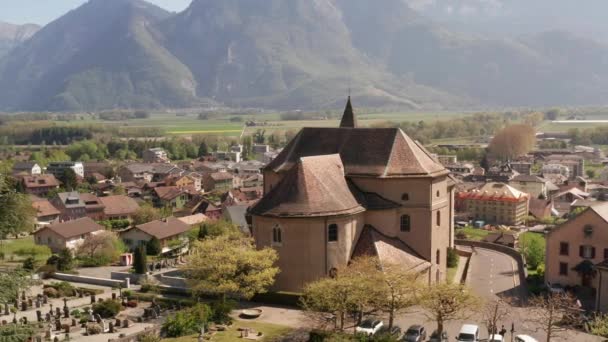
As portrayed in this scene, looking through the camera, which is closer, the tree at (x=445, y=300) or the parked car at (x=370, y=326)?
the tree at (x=445, y=300)

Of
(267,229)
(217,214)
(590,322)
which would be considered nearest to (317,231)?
(267,229)

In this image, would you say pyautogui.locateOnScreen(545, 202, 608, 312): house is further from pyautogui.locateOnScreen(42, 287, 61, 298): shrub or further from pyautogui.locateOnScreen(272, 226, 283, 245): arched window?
pyautogui.locateOnScreen(42, 287, 61, 298): shrub

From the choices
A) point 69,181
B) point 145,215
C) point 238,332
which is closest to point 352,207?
point 238,332

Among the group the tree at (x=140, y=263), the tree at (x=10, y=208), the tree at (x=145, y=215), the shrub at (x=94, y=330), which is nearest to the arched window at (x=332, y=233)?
the shrub at (x=94, y=330)

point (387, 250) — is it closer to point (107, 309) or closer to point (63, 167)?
point (107, 309)

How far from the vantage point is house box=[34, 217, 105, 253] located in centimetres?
7538

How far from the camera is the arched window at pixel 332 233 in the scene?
48906 mm

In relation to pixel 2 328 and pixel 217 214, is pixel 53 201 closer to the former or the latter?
pixel 217 214

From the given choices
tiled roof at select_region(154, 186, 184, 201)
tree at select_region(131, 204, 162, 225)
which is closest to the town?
tree at select_region(131, 204, 162, 225)

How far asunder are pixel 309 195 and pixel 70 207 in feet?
210

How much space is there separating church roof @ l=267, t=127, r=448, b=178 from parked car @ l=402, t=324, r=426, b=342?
1464 centimetres

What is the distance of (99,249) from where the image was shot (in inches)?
2712

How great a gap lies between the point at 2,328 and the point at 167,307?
24.0 m

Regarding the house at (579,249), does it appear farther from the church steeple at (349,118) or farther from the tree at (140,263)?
the tree at (140,263)
